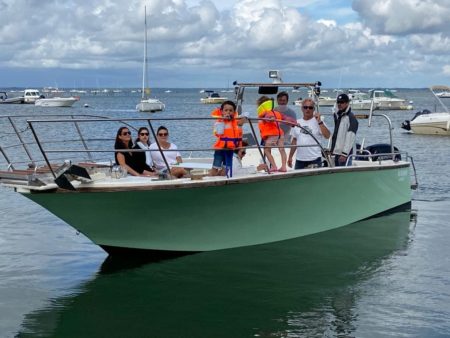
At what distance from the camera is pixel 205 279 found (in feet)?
29.6

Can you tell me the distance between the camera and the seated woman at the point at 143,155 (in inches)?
373

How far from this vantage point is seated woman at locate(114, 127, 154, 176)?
30.3 feet

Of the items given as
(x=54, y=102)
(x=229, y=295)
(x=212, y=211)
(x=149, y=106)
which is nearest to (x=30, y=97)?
(x=54, y=102)

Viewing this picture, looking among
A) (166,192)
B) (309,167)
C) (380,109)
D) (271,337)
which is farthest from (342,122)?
(380,109)

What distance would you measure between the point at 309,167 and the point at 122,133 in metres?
3.01

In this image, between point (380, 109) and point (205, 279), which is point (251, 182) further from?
point (380, 109)

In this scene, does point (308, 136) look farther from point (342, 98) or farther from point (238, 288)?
point (238, 288)

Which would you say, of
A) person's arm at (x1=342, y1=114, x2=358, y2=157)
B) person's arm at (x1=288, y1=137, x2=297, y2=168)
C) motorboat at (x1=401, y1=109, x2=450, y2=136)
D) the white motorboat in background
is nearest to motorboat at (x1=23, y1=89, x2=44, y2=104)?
the white motorboat in background

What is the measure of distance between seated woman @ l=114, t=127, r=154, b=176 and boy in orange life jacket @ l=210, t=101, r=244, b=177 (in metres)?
1.04

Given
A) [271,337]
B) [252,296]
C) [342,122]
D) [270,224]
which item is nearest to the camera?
[271,337]

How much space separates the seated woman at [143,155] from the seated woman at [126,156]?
0.06 meters

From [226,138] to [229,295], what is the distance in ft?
7.18

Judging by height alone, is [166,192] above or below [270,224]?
above

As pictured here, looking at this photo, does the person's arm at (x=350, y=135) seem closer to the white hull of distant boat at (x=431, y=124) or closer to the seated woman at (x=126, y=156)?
the seated woman at (x=126, y=156)
